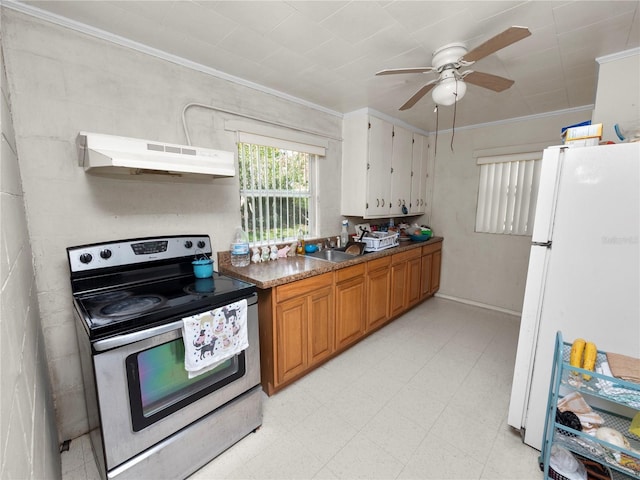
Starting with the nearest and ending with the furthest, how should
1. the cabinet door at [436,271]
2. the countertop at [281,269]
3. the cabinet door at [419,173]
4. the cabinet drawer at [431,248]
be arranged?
the countertop at [281,269] → the cabinet drawer at [431,248] → the cabinet door at [419,173] → the cabinet door at [436,271]

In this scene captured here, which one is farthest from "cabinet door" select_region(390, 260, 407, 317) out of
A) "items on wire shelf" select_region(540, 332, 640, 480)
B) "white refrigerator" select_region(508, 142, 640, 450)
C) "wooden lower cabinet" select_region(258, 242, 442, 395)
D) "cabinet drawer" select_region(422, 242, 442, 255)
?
"items on wire shelf" select_region(540, 332, 640, 480)

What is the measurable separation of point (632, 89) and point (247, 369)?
2.97 metres

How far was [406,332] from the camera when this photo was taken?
3.02 m

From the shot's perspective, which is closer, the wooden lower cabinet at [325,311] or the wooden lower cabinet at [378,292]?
the wooden lower cabinet at [325,311]

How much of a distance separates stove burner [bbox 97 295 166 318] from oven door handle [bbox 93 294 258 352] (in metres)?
0.10

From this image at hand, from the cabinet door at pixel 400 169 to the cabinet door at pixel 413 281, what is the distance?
2.16 ft

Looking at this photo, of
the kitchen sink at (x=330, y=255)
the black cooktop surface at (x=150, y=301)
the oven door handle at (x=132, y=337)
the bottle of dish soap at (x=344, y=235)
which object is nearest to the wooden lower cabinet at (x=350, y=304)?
the kitchen sink at (x=330, y=255)

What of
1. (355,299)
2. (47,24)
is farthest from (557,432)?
(47,24)

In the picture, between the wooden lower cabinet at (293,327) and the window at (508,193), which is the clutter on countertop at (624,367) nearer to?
the wooden lower cabinet at (293,327)

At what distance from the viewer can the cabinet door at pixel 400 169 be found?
134 inches

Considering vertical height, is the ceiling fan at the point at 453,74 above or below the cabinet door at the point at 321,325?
above

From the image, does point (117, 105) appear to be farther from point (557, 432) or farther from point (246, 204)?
point (557, 432)

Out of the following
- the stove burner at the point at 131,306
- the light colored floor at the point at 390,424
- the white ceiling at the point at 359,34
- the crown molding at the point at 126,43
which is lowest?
the light colored floor at the point at 390,424

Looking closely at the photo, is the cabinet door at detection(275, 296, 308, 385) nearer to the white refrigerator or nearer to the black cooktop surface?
the black cooktop surface
